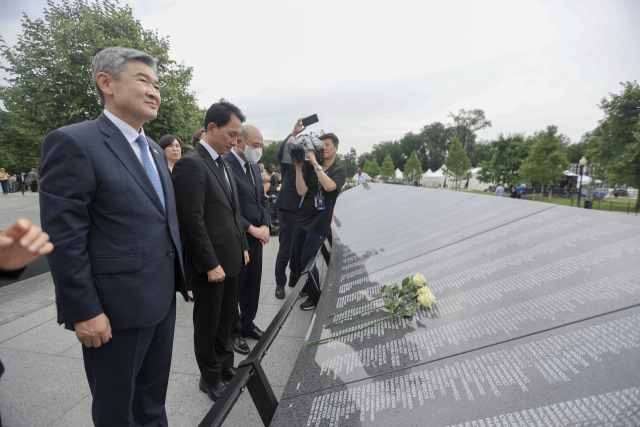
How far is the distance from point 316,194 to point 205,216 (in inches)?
72.5

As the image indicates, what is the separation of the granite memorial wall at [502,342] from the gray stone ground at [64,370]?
850 mm

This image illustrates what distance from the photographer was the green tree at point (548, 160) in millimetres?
26391

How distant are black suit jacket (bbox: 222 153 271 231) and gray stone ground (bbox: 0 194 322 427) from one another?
1281mm

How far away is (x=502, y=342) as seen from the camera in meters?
1.26

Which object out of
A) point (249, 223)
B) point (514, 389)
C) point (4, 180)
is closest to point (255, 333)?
point (249, 223)

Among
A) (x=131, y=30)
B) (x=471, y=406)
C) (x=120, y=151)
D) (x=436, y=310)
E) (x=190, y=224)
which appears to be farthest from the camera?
(x=131, y=30)

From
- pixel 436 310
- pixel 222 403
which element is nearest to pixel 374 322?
pixel 436 310

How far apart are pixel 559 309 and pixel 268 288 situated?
3.93 meters

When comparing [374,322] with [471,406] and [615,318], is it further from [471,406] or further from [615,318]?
[615,318]

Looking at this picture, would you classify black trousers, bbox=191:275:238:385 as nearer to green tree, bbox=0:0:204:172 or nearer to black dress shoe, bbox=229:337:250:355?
black dress shoe, bbox=229:337:250:355

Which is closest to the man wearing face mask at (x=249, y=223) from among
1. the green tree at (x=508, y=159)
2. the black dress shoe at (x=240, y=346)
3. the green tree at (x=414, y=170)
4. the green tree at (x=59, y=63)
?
the black dress shoe at (x=240, y=346)

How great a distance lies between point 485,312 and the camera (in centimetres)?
151

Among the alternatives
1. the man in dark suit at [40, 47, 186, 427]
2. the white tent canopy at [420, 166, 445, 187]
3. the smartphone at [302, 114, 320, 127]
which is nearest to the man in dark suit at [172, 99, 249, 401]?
the man in dark suit at [40, 47, 186, 427]

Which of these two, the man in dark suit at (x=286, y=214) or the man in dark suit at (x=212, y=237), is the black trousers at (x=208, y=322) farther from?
the man in dark suit at (x=286, y=214)
